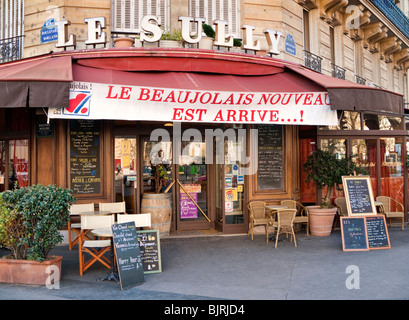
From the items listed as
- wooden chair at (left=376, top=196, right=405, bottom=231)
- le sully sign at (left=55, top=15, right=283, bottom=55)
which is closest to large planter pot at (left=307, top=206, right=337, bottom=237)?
wooden chair at (left=376, top=196, right=405, bottom=231)

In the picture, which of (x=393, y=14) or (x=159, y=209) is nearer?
(x=159, y=209)

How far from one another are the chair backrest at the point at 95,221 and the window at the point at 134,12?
180 inches

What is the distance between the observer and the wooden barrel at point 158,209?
940cm

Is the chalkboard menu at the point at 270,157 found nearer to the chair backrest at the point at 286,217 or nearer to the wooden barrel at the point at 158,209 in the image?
the chair backrest at the point at 286,217

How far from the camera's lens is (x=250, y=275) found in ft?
21.3

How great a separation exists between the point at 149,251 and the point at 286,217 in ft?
10.2

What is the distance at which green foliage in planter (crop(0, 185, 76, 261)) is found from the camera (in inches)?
238

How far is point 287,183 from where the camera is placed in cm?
1022

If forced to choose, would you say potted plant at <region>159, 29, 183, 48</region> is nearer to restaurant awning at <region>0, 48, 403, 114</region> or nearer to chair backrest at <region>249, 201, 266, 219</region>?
restaurant awning at <region>0, 48, 403, 114</region>

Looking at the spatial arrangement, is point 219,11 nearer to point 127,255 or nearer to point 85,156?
point 85,156

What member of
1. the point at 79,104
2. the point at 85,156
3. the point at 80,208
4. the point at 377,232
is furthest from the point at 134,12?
the point at 377,232

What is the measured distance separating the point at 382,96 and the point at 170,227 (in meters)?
5.42
